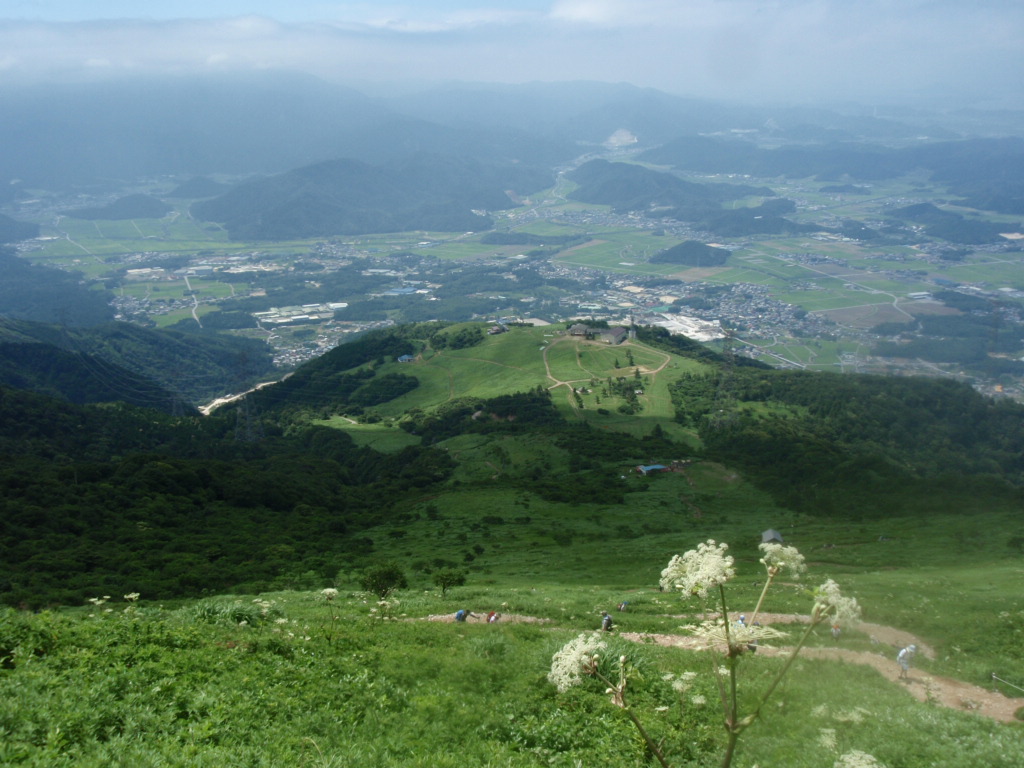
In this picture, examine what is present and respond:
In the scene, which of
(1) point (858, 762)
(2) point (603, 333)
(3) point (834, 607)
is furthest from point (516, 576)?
(2) point (603, 333)

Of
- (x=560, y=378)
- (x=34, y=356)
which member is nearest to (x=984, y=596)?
(x=560, y=378)

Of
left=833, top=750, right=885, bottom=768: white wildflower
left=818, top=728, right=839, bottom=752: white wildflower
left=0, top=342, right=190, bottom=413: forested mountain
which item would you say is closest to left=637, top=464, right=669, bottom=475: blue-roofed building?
left=818, top=728, right=839, bottom=752: white wildflower

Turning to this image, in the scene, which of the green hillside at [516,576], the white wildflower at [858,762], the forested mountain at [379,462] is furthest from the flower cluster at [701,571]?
the forested mountain at [379,462]

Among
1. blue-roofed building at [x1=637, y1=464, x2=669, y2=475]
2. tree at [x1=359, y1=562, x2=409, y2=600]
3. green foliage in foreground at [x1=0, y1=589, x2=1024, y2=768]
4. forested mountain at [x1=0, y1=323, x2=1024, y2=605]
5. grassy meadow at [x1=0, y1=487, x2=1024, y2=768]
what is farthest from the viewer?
blue-roofed building at [x1=637, y1=464, x2=669, y2=475]

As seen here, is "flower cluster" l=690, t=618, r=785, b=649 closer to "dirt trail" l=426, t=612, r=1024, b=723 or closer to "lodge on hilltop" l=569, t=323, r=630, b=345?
"dirt trail" l=426, t=612, r=1024, b=723

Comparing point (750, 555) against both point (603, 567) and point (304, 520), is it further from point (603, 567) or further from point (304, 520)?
point (304, 520)

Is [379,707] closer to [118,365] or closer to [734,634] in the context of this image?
[734,634]

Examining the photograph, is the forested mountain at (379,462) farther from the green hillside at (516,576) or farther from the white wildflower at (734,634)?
the white wildflower at (734,634)

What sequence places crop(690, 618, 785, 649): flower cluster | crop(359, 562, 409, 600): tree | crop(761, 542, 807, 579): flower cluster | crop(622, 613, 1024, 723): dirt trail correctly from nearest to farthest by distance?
crop(690, 618, 785, 649): flower cluster < crop(761, 542, 807, 579): flower cluster < crop(622, 613, 1024, 723): dirt trail < crop(359, 562, 409, 600): tree

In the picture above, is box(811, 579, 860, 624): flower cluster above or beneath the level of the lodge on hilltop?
above
